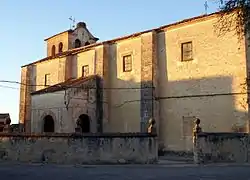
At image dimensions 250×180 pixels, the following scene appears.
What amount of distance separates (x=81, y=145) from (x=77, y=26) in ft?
83.1

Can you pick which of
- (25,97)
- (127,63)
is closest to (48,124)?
(127,63)

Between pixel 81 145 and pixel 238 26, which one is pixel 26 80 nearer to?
pixel 81 145

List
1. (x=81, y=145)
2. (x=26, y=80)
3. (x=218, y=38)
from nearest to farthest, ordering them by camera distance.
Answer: (x=81, y=145) → (x=218, y=38) → (x=26, y=80)

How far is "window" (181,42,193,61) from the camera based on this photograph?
80.7ft

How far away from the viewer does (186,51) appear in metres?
24.9

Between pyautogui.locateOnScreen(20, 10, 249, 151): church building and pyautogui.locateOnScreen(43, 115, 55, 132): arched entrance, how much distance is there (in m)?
0.05

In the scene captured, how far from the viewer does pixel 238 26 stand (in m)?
10.0

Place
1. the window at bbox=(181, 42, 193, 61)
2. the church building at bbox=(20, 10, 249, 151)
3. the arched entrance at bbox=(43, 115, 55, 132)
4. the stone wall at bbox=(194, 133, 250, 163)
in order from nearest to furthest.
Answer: the stone wall at bbox=(194, 133, 250, 163), the church building at bbox=(20, 10, 249, 151), the window at bbox=(181, 42, 193, 61), the arched entrance at bbox=(43, 115, 55, 132)

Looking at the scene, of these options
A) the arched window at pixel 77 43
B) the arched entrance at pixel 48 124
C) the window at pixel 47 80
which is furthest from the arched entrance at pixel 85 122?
the arched window at pixel 77 43

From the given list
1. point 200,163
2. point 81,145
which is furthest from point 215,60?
point 81,145

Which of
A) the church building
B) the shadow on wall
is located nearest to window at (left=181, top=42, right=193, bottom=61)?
the church building

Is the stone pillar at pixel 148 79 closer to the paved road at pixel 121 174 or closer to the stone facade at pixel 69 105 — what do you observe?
the stone facade at pixel 69 105

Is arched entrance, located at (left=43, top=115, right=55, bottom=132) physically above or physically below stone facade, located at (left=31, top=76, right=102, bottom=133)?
below

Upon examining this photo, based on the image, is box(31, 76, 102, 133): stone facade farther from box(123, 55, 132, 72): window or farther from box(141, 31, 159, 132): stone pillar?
box(141, 31, 159, 132): stone pillar
